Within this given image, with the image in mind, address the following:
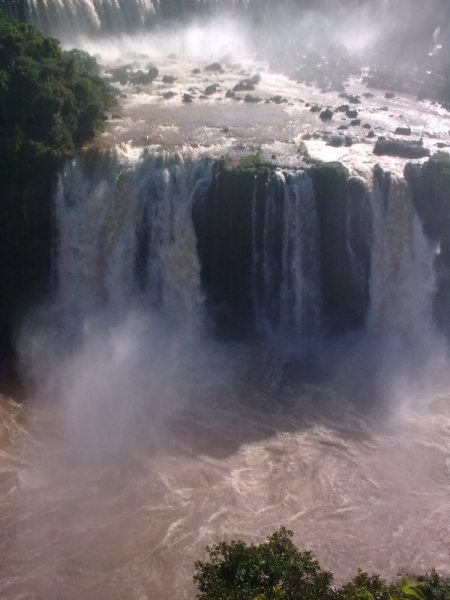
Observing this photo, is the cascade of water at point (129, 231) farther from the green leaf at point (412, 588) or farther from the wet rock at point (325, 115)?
the green leaf at point (412, 588)

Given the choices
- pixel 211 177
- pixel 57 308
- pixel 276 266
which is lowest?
pixel 57 308

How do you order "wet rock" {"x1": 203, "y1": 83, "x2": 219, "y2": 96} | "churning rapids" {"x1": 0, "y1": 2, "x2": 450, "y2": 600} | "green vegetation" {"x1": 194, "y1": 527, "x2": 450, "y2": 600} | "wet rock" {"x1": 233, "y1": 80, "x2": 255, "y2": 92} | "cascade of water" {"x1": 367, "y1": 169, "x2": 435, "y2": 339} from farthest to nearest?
"wet rock" {"x1": 233, "y1": 80, "x2": 255, "y2": 92} → "wet rock" {"x1": 203, "y1": 83, "x2": 219, "y2": 96} → "cascade of water" {"x1": 367, "y1": 169, "x2": 435, "y2": 339} → "churning rapids" {"x1": 0, "y1": 2, "x2": 450, "y2": 600} → "green vegetation" {"x1": 194, "y1": 527, "x2": 450, "y2": 600}

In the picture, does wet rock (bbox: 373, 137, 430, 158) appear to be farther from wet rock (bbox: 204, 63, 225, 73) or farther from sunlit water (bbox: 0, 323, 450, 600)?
wet rock (bbox: 204, 63, 225, 73)

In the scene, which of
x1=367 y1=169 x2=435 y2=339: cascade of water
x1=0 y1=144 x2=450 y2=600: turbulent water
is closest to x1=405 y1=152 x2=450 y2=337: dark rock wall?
x1=367 y1=169 x2=435 y2=339: cascade of water

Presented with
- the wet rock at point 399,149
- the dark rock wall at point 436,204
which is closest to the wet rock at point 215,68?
the wet rock at point 399,149

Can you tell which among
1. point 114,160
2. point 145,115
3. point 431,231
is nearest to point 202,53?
point 145,115

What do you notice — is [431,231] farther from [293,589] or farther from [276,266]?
[293,589]
